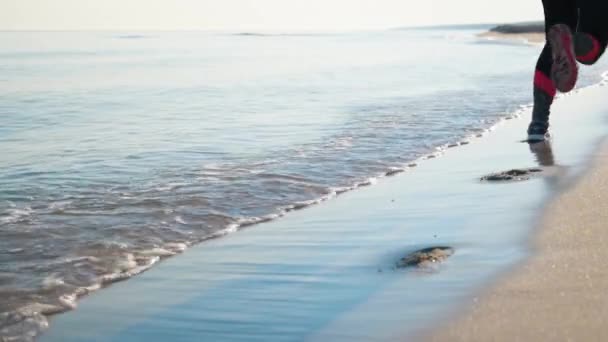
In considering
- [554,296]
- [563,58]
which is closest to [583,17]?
[563,58]

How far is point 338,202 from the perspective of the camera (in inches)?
200

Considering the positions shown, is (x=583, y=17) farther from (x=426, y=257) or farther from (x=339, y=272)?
(x=339, y=272)

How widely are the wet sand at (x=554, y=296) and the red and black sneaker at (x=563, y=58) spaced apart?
3.78 ft

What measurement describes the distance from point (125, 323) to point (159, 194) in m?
2.59

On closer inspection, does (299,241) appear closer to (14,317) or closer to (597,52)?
(14,317)

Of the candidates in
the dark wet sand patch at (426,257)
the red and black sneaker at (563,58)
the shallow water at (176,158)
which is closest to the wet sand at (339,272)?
the dark wet sand patch at (426,257)

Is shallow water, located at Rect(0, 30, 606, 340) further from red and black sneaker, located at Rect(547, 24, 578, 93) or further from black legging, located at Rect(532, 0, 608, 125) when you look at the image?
black legging, located at Rect(532, 0, 608, 125)

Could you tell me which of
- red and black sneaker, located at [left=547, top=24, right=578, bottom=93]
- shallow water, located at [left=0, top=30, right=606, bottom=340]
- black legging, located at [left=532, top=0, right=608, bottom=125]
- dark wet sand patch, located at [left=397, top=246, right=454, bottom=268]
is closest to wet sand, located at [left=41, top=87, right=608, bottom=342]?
dark wet sand patch, located at [left=397, top=246, right=454, bottom=268]

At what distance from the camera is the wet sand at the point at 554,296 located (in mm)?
2374

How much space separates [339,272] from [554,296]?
3.06 ft

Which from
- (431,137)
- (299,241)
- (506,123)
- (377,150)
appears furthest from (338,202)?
(506,123)

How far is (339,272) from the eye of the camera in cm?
332

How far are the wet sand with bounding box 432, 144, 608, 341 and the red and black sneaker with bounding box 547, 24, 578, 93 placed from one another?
45.4 inches

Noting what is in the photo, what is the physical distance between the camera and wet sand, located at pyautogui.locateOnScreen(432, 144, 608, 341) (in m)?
2.37
